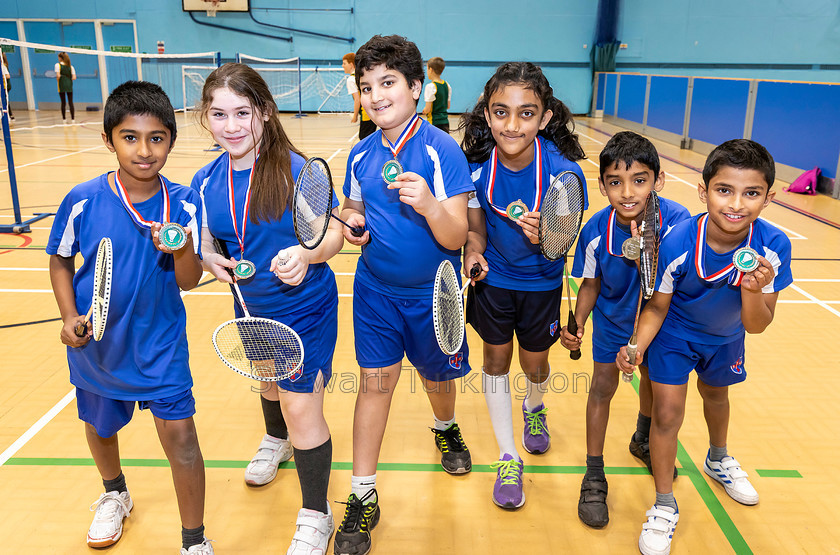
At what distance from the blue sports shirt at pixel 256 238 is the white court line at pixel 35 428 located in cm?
175

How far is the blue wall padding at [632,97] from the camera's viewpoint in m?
18.1

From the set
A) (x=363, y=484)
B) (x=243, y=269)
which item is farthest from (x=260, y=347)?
(x=363, y=484)

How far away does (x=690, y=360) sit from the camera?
8.91 feet

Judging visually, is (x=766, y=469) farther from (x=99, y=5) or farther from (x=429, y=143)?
(x=99, y=5)

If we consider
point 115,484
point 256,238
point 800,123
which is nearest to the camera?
point 256,238

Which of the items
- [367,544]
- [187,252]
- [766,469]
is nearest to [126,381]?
[187,252]

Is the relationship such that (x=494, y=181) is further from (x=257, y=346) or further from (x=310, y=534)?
(x=310, y=534)

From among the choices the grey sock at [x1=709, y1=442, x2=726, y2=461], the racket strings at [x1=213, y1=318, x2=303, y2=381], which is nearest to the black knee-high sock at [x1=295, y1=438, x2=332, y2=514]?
the racket strings at [x1=213, y1=318, x2=303, y2=381]

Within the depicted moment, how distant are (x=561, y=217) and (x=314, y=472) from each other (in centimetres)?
151

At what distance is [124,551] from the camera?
8.79 ft

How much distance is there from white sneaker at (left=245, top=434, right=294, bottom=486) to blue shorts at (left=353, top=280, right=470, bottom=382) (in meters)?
0.85

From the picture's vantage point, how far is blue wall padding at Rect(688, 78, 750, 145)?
12688 mm

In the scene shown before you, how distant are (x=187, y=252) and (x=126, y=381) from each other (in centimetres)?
54

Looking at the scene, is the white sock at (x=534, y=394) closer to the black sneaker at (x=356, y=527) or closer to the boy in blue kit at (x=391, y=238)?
the boy in blue kit at (x=391, y=238)
